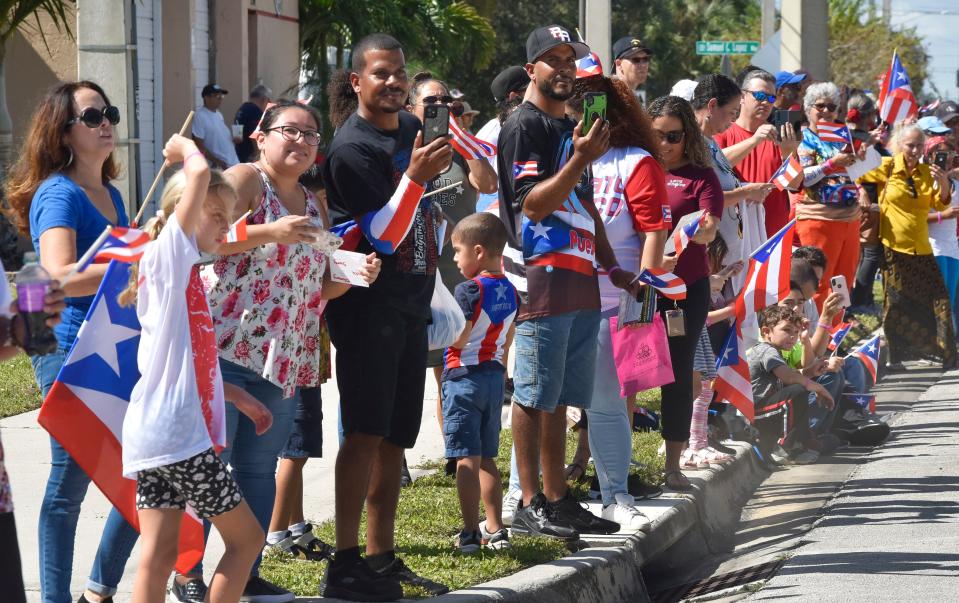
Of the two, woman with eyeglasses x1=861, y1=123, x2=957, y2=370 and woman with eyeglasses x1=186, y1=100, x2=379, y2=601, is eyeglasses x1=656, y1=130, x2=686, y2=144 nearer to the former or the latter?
woman with eyeglasses x1=186, y1=100, x2=379, y2=601

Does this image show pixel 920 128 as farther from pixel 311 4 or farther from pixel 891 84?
pixel 311 4

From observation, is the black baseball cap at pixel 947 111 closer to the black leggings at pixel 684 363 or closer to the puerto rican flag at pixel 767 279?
the puerto rican flag at pixel 767 279

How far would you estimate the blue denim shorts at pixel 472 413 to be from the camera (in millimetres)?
5898

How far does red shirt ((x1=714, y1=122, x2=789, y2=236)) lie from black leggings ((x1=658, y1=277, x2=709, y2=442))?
2.20 m

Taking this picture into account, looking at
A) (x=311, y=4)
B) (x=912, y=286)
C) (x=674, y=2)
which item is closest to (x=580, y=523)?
(x=912, y=286)

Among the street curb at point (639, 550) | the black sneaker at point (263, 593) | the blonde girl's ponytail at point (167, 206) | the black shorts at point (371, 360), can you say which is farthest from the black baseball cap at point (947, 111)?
the blonde girl's ponytail at point (167, 206)

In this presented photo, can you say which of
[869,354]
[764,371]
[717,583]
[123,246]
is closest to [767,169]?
[764,371]

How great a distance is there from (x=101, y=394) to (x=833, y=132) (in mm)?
7060

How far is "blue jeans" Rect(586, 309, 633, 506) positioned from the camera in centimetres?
655

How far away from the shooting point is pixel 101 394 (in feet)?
14.5

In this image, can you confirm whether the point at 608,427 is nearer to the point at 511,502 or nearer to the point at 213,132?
the point at 511,502

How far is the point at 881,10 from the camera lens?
50.9m

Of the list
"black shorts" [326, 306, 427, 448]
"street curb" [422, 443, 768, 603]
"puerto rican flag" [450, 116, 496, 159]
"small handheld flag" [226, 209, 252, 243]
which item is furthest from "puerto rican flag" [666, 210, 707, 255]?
"small handheld flag" [226, 209, 252, 243]

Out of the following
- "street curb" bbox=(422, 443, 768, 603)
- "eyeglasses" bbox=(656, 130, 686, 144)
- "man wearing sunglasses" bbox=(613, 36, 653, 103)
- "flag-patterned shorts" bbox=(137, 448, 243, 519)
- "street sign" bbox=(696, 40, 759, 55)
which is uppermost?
"street sign" bbox=(696, 40, 759, 55)
